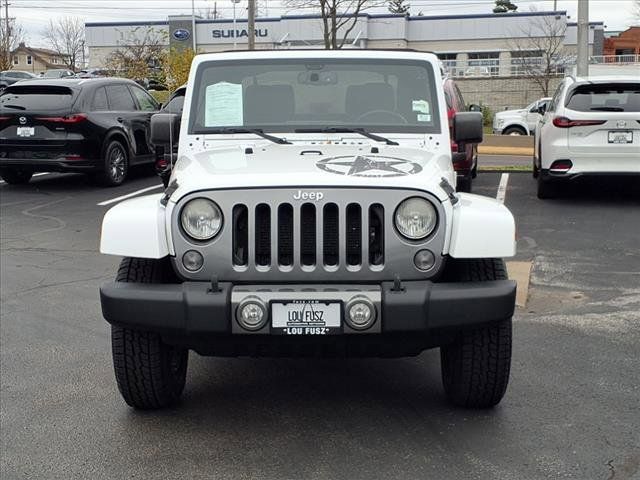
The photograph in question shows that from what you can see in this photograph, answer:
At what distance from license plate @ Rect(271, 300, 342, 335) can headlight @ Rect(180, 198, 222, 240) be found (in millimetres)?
457

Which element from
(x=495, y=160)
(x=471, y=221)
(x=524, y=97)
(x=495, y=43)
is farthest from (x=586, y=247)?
(x=495, y=43)

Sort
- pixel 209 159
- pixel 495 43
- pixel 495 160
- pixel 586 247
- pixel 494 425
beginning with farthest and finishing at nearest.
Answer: pixel 495 43 → pixel 495 160 → pixel 586 247 → pixel 209 159 → pixel 494 425

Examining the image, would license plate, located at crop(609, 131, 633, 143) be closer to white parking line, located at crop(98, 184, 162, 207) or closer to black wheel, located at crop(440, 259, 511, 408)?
white parking line, located at crop(98, 184, 162, 207)

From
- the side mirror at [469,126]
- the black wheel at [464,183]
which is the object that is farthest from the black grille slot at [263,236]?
the black wheel at [464,183]

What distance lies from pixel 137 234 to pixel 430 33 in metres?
58.0

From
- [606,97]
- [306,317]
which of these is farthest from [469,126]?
[606,97]

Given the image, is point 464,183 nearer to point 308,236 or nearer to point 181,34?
point 308,236

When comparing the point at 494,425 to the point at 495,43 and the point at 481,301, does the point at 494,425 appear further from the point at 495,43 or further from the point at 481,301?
the point at 495,43

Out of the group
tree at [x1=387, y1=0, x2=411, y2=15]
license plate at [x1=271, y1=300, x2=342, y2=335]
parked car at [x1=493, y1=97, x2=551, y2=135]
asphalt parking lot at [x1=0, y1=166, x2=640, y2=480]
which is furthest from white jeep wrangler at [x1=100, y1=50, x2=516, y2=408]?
tree at [x1=387, y1=0, x2=411, y2=15]

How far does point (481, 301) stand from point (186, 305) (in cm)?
129

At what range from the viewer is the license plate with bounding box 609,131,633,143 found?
1018 centimetres

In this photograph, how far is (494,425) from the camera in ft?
13.6

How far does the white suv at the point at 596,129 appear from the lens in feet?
33.4

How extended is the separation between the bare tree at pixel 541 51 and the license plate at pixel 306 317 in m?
39.1
